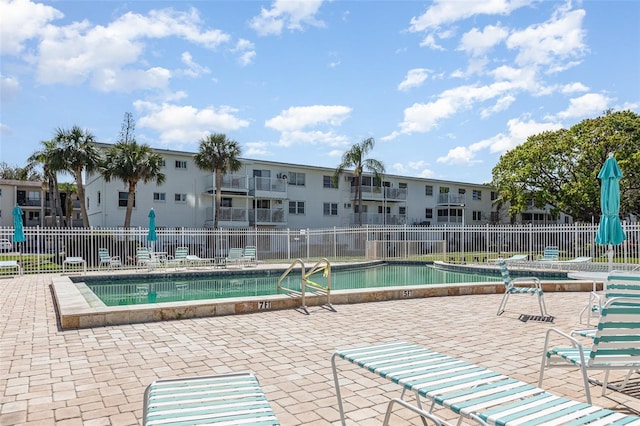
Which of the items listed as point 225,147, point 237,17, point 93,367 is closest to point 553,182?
point 225,147

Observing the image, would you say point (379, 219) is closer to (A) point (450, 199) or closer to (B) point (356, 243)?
(A) point (450, 199)

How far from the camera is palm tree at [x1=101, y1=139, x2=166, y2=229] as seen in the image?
25.5 meters

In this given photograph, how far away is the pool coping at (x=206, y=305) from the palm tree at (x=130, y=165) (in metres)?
15.0

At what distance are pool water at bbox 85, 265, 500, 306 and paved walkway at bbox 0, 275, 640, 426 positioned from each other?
140 inches

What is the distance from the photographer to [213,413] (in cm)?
256

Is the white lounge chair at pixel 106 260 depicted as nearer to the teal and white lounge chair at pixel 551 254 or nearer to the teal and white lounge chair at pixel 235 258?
the teal and white lounge chair at pixel 235 258

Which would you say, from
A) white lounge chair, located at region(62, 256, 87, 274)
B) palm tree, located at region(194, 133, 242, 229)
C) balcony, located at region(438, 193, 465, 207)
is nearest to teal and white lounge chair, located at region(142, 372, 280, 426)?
white lounge chair, located at region(62, 256, 87, 274)

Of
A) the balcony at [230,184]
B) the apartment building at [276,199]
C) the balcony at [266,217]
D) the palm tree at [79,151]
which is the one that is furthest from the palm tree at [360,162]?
the palm tree at [79,151]

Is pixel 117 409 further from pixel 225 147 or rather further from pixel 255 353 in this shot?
pixel 225 147

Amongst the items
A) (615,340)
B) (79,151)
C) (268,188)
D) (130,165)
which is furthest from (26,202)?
(615,340)

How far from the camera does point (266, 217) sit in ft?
116

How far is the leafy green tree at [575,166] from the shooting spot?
2938cm

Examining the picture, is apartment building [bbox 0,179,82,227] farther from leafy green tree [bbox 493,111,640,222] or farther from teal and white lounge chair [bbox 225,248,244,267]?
leafy green tree [bbox 493,111,640,222]

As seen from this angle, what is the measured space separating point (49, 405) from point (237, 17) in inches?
405
